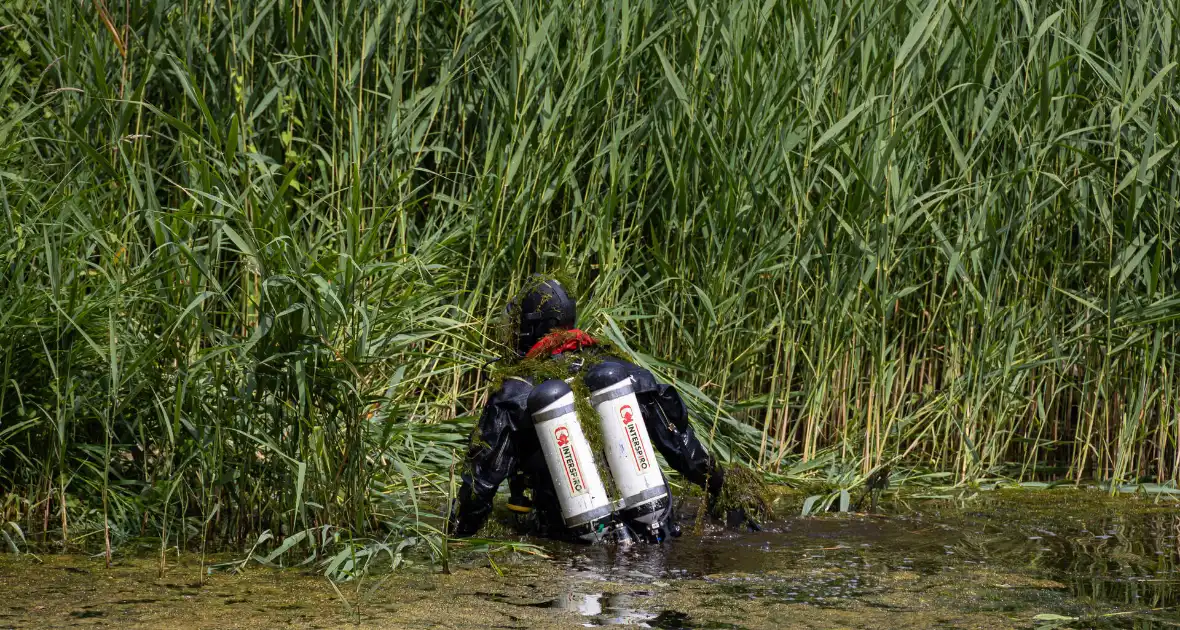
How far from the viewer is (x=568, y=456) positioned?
4.08m

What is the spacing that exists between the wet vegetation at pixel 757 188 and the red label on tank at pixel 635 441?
0.59 meters

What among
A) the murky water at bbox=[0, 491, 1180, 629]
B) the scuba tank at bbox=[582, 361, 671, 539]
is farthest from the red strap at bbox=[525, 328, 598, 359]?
the murky water at bbox=[0, 491, 1180, 629]

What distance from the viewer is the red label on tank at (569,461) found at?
407 cm

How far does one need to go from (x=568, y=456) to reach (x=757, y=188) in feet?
5.19

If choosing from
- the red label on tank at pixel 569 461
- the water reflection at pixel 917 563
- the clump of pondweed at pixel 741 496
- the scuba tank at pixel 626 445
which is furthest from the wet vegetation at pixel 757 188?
the red label on tank at pixel 569 461

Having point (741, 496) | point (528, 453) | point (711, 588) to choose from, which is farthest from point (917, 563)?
point (528, 453)

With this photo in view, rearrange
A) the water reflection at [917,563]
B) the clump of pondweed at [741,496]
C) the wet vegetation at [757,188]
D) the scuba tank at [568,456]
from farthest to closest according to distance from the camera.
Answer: the wet vegetation at [757,188]
the clump of pondweed at [741,496]
the scuba tank at [568,456]
the water reflection at [917,563]

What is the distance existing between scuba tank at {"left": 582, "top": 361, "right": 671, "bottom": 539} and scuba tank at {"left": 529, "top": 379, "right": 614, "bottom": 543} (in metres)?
0.08

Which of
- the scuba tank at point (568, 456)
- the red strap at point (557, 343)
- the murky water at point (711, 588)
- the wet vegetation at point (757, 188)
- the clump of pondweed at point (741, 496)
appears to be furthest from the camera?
the wet vegetation at point (757, 188)

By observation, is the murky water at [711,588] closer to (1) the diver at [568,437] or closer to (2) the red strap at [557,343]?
(1) the diver at [568,437]

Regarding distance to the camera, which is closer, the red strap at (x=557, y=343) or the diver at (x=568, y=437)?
the diver at (x=568, y=437)

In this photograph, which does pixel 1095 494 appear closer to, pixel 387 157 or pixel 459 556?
pixel 459 556

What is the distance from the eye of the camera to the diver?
410 centimetres

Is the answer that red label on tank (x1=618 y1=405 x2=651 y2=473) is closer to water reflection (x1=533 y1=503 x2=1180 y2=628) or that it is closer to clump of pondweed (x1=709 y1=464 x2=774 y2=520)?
water reflection (x1=533 y1=503 x2=1180 y2=628)
